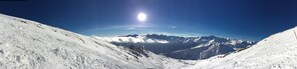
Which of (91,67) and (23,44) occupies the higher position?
(23,44)

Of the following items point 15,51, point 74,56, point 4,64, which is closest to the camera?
point 4,64

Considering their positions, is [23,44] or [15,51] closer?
[15,51]

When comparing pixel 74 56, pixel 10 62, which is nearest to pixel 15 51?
pixel 10 62

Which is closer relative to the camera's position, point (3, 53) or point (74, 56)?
point (3, 53)

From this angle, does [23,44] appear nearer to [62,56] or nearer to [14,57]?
[62,56]

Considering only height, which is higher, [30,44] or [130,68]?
[30,44]

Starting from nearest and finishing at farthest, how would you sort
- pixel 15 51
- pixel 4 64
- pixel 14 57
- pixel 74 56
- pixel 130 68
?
pixel 4 64, pixel 14 57, pixel 15 51, pixel 74 56, pixel 130 68

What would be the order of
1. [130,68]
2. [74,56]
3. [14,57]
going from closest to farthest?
[14,57] < [74,56] < [130,68]

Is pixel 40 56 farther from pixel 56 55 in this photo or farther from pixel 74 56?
pixel 74 56

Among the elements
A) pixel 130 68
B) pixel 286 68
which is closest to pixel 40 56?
pixel 130 68
